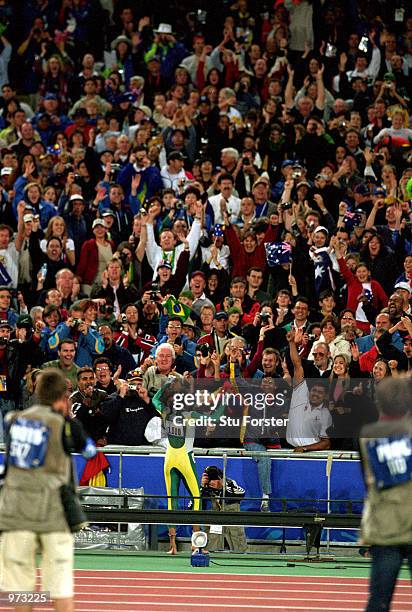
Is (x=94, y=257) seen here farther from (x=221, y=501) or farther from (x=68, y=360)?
(x=221, y=501)

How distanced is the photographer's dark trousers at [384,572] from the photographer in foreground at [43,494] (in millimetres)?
1676

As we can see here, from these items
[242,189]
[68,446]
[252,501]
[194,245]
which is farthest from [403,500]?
[242,189]

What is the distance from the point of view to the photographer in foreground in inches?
309

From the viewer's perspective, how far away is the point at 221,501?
14094 mm

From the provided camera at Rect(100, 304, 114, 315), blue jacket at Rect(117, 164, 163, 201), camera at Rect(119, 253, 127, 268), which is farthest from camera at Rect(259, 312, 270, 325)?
blue jacket at Rect(117, 164, 163, 201)

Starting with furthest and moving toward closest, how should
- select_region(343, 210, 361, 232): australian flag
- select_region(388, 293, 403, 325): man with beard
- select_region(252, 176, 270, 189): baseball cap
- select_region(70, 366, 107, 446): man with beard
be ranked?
1. select_region(252, 176, 270, 189): baseball cap
2. select_region(343, 210, 361, 232): australian flag
3. select_region(388, 293, 403, 325): man with beard
4. select_region(70, 366, 107, 446): man with beard

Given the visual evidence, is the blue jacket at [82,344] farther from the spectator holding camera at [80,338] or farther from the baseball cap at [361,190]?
the baseball cap at [361,190]

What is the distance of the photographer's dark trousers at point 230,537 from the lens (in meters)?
14.1

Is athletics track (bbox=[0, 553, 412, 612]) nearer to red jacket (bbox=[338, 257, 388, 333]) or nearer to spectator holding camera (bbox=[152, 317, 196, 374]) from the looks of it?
spectator holding camera (bbox=[152, 317, 196, 374])

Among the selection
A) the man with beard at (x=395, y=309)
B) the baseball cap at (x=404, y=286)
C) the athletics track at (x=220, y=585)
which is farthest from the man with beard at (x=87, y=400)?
the baseball cap at (x=404, y=286)

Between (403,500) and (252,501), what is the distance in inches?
258

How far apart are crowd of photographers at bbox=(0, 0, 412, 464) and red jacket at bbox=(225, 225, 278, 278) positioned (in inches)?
0.7

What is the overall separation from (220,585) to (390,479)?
4561 mm

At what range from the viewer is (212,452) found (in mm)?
14242
